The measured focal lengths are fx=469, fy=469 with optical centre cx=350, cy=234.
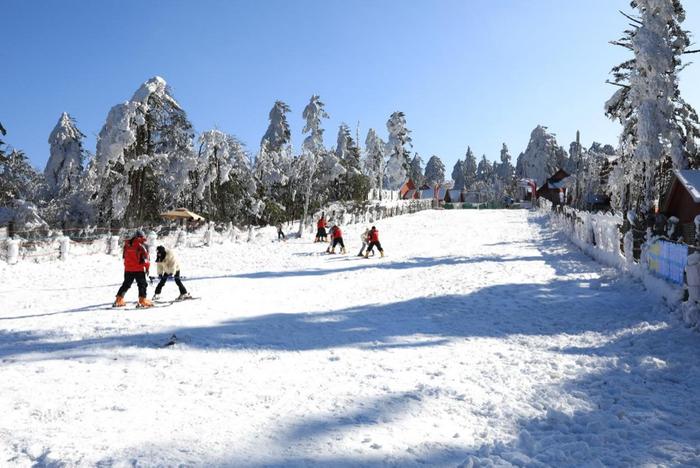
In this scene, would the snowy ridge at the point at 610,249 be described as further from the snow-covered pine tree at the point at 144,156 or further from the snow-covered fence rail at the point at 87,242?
the snow-covered pine tree at the point at 144,156

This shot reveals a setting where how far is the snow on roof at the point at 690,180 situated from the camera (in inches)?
787

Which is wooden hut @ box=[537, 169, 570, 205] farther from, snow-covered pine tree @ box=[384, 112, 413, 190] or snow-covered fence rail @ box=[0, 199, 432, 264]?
snow-covered fence rail @ box=[0, 199, 432, 264]

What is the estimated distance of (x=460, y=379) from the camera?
5.76 meters

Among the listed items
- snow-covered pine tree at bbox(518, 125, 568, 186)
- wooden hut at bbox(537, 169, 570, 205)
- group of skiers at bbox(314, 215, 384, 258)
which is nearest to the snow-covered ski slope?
group of skiers at bbox(314, 215, 384, 258)

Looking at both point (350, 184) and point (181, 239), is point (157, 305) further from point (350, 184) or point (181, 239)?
point (350, 184)

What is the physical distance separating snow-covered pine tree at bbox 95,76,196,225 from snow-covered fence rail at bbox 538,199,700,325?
2754cm

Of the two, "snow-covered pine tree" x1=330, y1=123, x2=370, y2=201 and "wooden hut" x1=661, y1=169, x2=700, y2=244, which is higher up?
"snow-covered pine tree" x1=330, y1=123, x2=370, y2=201

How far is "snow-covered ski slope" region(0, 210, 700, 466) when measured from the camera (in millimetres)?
4016

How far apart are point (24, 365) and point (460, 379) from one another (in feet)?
17.9

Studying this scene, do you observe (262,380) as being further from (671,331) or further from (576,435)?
(671,331)

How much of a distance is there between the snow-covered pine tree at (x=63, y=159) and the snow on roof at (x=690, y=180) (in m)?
40.4

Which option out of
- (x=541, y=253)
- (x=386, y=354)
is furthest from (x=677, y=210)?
(x=386, y=354)

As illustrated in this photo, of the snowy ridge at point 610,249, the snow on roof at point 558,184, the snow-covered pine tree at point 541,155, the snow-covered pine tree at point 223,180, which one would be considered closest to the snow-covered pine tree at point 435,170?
the snow-covered pine tree at point 541,155

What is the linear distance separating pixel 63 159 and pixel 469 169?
97.0 metres
